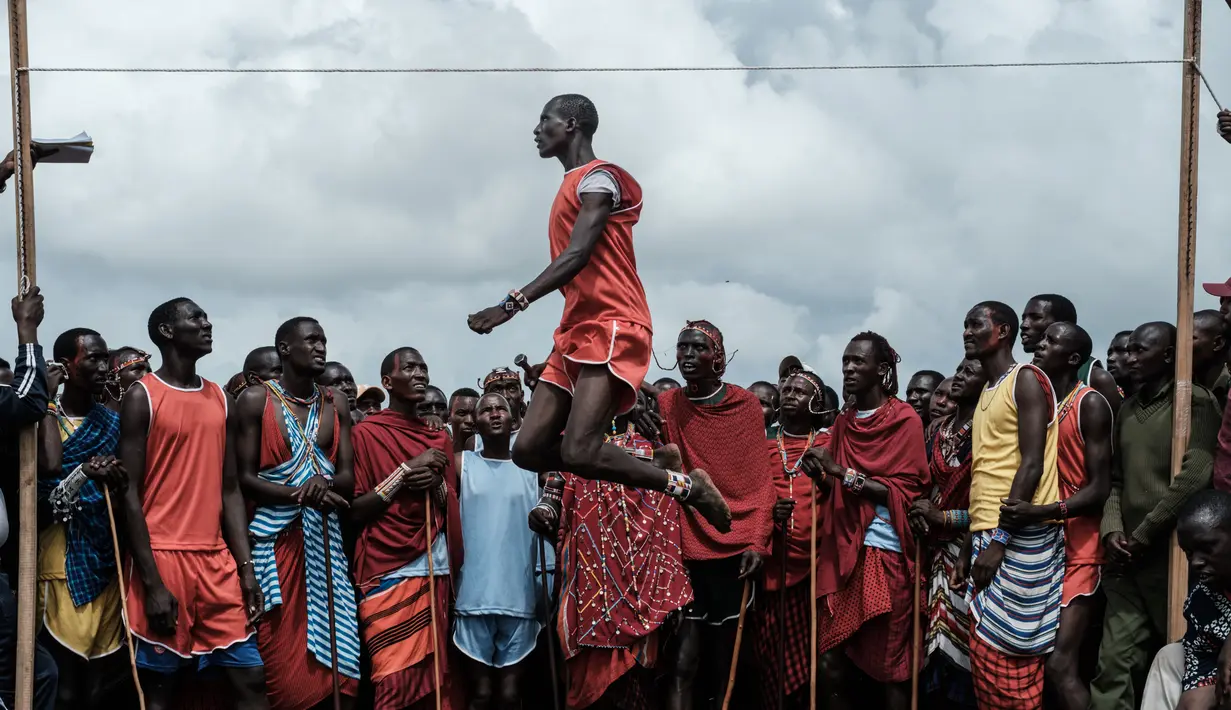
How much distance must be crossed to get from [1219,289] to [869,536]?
8.42 ft

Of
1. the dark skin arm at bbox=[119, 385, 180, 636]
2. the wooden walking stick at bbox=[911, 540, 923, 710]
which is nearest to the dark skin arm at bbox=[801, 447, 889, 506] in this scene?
the wooden walking stick at bbox=[911, 540, 923, 710]

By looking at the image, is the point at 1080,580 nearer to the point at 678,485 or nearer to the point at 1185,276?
the point at 1185,276

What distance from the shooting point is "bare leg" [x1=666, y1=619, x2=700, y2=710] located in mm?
9016

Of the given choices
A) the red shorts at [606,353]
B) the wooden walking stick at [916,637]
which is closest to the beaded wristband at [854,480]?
the wooden walking stick at [916,637]

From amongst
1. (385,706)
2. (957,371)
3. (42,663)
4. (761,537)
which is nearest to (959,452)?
(957,371)

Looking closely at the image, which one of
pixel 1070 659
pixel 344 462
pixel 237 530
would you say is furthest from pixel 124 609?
pixel 1070 659

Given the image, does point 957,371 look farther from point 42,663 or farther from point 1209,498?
point 42,663

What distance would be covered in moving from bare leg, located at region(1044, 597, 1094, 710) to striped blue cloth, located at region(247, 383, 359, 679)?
13.1ft

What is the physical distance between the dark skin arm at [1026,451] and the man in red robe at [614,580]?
5.92 ft

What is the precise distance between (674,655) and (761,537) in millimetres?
897

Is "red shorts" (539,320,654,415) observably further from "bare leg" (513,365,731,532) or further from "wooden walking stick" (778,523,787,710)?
"wooden walking stick" (778,523,787,710)

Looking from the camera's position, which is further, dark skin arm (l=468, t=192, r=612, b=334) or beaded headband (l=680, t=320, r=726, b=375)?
beaded headband (l=680, t=320, r=726, b=375)

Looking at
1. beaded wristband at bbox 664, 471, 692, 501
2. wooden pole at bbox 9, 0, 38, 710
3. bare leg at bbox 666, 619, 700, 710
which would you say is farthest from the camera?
bare leg at bbox 666, 619, 700, 710

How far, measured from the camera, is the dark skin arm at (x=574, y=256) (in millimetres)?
7044
